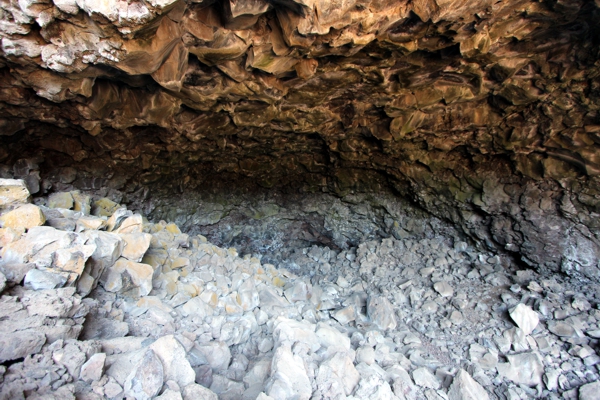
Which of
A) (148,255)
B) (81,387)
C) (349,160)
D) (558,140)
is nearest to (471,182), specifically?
(558,140)

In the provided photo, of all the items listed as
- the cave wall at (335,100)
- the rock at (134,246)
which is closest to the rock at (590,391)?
the cave wall at (335,100)

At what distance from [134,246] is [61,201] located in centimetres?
165

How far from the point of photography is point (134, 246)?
3.11 metres

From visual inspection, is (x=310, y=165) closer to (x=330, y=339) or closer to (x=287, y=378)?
(x=330, y=339)

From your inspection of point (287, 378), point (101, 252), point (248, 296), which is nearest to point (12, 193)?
point (101, 252)

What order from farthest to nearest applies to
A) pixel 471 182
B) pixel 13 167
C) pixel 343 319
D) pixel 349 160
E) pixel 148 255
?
pixel 349 160
pixel 471 182
pixel 343 319
pixel 13 167
pixel 148 255

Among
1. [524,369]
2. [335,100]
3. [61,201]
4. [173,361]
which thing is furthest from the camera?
[335,100]

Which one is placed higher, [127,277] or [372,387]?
[127,277]

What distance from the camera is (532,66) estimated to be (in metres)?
3.64

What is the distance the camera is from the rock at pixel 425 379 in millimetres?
3284

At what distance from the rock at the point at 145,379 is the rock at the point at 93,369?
150mm

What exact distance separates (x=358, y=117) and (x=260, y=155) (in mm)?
2449

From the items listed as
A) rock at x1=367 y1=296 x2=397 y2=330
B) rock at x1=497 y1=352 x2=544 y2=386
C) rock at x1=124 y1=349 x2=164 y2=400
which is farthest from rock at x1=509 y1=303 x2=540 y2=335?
rock at x1=124 y1=349 x2=164 y2=400

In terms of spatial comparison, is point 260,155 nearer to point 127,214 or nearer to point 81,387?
point 127,214
